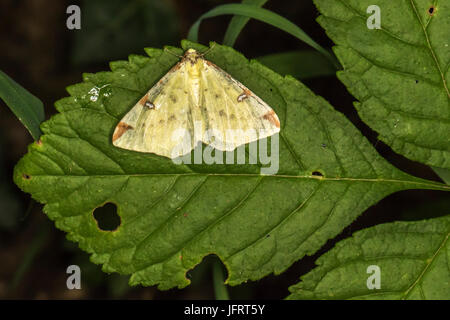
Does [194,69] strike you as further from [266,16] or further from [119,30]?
[119,30]

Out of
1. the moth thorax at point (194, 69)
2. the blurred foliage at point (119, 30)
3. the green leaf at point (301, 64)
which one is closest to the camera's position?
the moth thorax at point (194, 69)

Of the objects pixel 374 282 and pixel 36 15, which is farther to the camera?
pixel 36 15

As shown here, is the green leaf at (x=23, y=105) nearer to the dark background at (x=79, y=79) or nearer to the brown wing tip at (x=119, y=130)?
the brown wing tip at (x=119, y=130)

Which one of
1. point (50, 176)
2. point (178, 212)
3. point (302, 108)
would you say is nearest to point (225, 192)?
point (178, 212)

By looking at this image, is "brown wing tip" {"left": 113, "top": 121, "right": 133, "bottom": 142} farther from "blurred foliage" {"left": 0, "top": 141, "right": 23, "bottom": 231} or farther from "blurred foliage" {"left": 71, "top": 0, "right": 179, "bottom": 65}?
"blurred foliage" {"left": 0, "top": 141, "right": 23, "bottom": 231}

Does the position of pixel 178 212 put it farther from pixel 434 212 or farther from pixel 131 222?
pixel 434 212

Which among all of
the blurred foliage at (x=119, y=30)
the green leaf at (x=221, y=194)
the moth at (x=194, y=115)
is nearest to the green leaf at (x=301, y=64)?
the moth at (x=194, y=115)

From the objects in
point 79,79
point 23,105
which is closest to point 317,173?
point 23,105

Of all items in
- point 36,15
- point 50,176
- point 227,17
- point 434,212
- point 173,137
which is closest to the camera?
point 50,176
